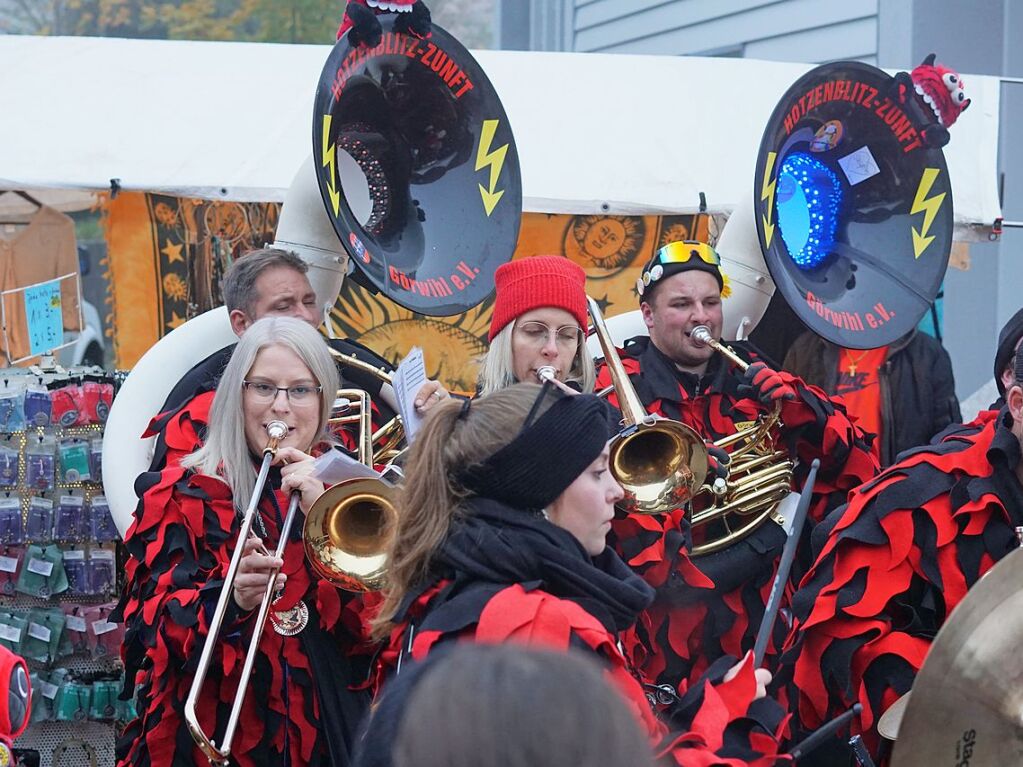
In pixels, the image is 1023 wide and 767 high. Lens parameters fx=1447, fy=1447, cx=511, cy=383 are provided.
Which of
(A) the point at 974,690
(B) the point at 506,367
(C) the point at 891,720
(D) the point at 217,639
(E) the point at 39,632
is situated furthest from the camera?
(E) the point at 39,632

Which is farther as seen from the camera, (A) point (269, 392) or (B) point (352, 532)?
(A) point (269, 392)

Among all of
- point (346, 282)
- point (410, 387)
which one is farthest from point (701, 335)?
point (346, 282)

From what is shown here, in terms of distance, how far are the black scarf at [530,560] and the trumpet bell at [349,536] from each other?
83cm

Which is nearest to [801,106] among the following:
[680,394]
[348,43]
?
[680,394]

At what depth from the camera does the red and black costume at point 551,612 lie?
7.02 ft

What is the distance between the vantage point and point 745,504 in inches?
173

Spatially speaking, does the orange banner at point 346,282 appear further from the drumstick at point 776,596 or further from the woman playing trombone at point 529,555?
the woman playing trombone at point 529,555

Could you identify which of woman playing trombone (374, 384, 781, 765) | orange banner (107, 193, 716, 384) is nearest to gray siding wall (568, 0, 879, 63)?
orange banner (107, 193, 716, 384)

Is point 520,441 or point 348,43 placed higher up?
point 348,43

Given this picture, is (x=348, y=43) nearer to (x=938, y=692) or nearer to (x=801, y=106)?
(x=801, y=106)

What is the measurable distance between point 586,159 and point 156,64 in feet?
6.10

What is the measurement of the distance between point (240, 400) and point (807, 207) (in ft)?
8.21

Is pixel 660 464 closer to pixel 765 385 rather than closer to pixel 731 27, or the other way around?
pixel 765 385

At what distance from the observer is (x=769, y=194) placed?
4848 millimetres
